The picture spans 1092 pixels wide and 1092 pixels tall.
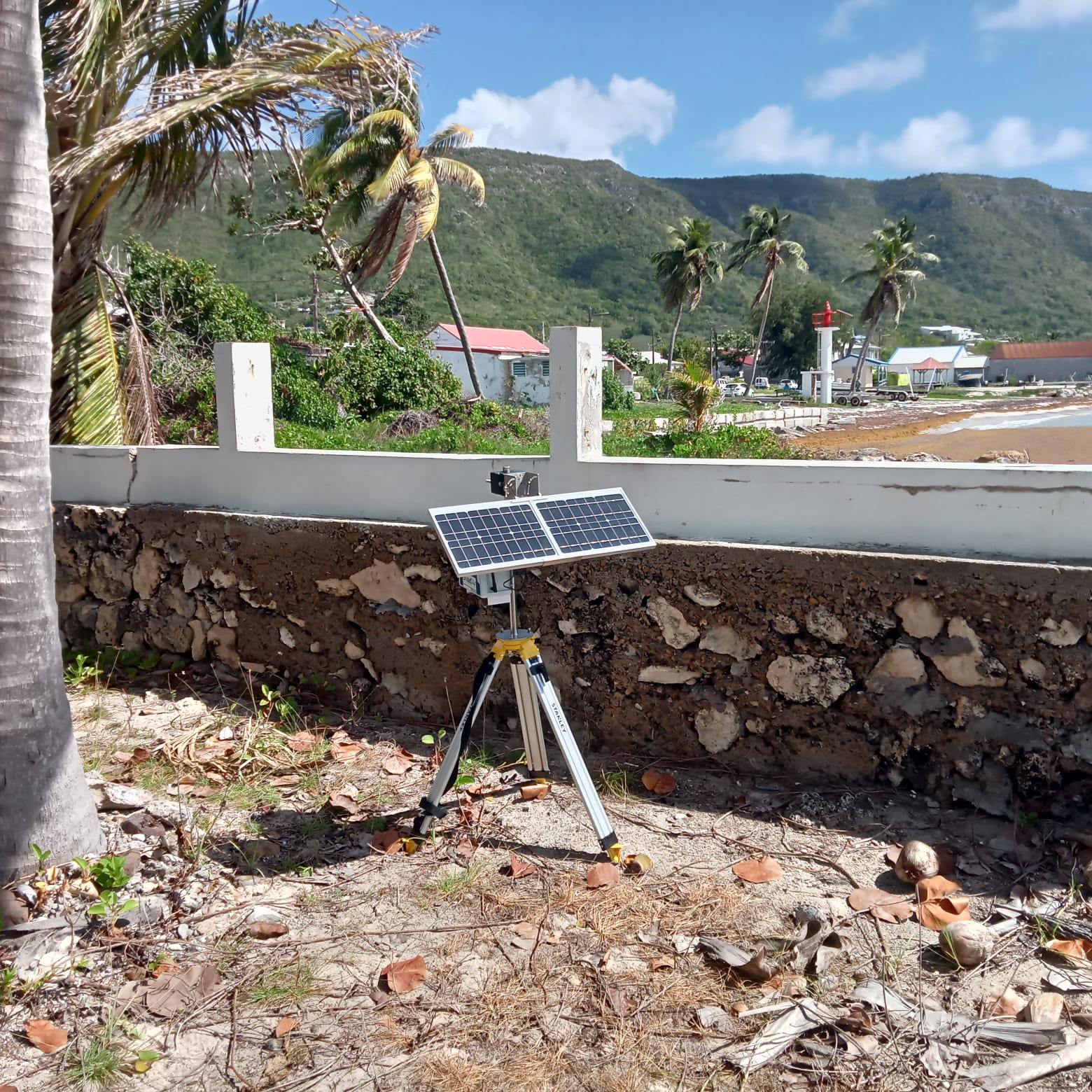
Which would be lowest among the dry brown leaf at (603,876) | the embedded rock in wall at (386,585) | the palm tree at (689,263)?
the dry brown leaf at (603,876)

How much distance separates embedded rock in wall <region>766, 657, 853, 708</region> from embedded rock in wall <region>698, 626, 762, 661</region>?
117 mm

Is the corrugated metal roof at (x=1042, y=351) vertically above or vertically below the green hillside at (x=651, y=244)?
below

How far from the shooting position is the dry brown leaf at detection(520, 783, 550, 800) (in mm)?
4566

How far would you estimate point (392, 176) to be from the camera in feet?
67.3

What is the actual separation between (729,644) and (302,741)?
2.33 metres

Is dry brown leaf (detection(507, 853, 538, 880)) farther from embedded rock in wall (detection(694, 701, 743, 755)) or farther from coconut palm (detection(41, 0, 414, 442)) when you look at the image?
coconut palm (detection(41, 0, 414, 442))

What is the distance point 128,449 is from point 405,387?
10.5m

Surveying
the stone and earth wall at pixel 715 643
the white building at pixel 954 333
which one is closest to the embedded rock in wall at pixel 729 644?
the stone and earth wall at pixel 715 643

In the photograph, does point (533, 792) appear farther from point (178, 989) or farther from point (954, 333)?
point (954, 333)

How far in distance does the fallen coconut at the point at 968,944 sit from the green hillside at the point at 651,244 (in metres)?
48.2

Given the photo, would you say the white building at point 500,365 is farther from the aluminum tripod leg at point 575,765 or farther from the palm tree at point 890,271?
the aluminum tripod leg at point 575,765

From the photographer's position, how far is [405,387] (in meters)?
16.9

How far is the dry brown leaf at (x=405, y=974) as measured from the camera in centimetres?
321

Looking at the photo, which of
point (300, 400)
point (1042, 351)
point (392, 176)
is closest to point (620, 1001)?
point (300, 400)
